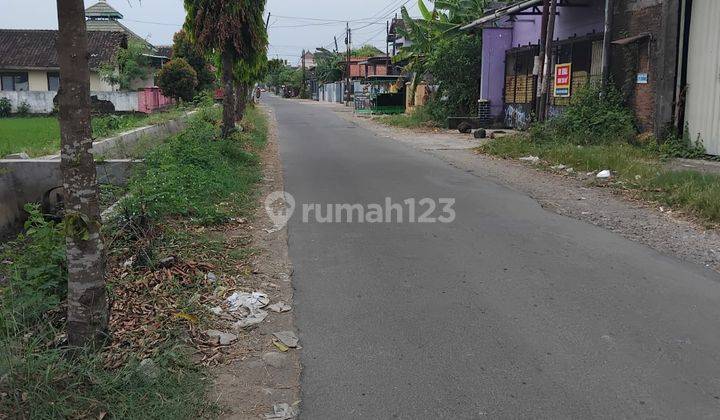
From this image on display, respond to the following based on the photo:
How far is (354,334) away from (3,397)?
2376 millimetres

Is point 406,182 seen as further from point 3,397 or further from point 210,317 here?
point 3,397

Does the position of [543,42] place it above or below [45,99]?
above

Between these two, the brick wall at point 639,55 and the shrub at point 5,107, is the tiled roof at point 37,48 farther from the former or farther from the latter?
the brick wall at point 639,55

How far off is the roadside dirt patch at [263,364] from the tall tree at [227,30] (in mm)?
9893

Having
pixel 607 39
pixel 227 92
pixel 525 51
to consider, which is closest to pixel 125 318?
pixel 227 92

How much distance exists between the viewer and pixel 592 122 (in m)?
16.5

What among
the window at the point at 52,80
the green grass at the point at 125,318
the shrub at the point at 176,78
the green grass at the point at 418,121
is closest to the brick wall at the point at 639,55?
the green grass at the point at 125,318

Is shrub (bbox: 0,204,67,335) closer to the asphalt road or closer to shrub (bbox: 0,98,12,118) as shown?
the asphalt road

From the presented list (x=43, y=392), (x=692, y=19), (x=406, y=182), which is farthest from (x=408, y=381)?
(x=692, y=19)

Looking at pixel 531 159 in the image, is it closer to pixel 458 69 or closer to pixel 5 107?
pixel 458 69

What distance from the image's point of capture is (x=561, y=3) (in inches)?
765

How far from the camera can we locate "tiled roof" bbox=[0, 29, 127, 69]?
38.5 meters

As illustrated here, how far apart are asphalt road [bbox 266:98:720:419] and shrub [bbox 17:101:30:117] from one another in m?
31.4

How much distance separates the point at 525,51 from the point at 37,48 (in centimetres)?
3072
